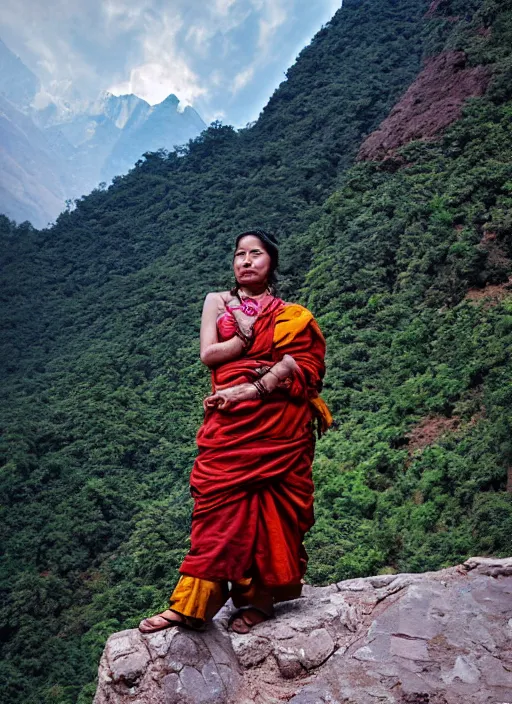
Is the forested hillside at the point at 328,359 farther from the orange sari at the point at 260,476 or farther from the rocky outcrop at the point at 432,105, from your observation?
the orange sari at the point at 260,476

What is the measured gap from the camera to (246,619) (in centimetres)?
258

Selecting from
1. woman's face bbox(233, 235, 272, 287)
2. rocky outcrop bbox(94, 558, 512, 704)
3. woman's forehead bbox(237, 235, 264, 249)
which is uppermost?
woman's forehead bbox(237, 235, 264, 249)

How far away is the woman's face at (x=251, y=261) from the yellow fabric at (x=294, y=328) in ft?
0.67

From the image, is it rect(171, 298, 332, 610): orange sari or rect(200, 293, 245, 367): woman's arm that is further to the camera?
rect(200, 293, 245, 367): woman's arm

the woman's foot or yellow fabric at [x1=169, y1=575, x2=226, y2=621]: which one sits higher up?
yellow fabric at [x1=169, y1=575, x2=226, y2=621]

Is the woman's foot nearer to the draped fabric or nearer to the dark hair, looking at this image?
the draped fabric

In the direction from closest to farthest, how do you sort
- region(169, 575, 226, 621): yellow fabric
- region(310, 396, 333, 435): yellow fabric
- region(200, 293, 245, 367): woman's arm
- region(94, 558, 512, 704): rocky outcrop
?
region(94, 558, 512, 704): rocky outcrop, region(169, 575, 226, 621): yellow fabric, region(200, 293, 245, 367): woman's arm, region(310, 396, 333, 435): yellow fabric

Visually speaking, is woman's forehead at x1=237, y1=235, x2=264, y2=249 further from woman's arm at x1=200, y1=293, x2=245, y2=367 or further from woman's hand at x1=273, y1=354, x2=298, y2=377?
woman's hand at x1=273, y1=354, x2=298, y2=377

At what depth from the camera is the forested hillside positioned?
5.83 meters

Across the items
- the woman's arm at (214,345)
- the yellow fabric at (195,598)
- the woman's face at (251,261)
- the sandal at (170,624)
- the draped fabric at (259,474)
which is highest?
the woman's face at (251,261)

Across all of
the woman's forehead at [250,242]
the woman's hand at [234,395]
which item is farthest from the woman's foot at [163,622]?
the woman's forehead at [250,242]

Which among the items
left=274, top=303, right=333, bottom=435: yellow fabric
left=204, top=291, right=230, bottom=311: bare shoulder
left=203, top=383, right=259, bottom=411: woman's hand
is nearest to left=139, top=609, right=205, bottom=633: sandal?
left=203, top=383, right=259, bottom=411: woman's hand

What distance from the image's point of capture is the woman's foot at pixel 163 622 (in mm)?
2404

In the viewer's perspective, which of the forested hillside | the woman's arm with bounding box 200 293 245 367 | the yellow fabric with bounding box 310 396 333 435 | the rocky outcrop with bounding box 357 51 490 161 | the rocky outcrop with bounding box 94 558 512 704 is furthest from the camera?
the rocky outcrop with bounding box 357 51 490 161
